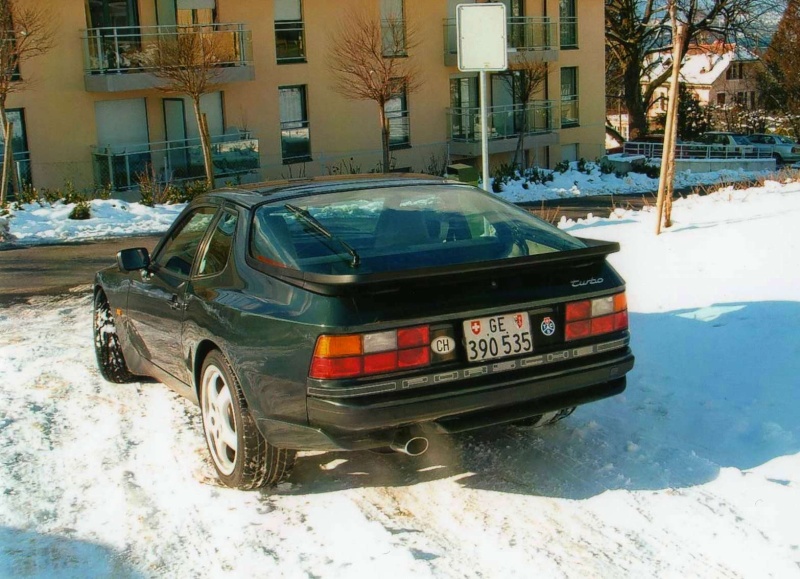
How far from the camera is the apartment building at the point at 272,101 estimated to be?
25.8 meters

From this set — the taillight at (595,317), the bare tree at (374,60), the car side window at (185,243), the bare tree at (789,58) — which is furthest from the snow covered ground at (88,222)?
the bare tree at (789,58)

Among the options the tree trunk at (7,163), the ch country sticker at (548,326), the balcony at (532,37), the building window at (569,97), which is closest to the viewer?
the ch country sticker at (548,326)

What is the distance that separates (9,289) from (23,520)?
321 inches

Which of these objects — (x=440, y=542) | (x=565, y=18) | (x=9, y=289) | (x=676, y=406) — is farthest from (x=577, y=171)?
(x=440, y=542)

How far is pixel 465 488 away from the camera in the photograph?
5.02 meters

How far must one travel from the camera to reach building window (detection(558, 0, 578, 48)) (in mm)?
39562

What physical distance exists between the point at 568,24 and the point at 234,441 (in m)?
37.3

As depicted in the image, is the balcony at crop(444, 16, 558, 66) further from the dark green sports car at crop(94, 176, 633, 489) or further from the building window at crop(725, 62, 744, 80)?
the building window at crop(725, 62, 744, 80)

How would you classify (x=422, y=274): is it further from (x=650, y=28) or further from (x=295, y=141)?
(x=650, y=28)

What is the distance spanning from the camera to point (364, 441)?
179 inches

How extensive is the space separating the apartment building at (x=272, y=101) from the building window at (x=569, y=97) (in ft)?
0.18

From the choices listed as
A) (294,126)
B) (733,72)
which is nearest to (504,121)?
(294,126)

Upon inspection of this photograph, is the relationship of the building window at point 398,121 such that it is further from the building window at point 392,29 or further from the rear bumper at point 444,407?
the rear bumper at point 444,407

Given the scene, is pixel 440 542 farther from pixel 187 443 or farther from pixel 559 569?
pixel 187 443
